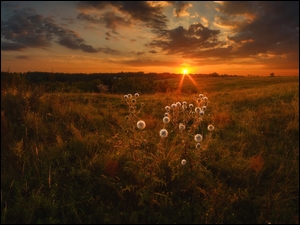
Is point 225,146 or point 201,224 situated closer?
point 201,224

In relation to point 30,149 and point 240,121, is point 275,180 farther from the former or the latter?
point 30,149

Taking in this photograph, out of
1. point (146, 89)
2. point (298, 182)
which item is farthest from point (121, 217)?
point (146, 89)

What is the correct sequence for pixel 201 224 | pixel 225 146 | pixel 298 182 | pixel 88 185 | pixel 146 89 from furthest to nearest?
pixel 146 89 → pixel 225 146 → pixel 298 182 → pixel 88 185 → pixel 201 224

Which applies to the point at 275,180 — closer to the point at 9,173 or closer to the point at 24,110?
the point at 9,173

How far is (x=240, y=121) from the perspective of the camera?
7.27 m

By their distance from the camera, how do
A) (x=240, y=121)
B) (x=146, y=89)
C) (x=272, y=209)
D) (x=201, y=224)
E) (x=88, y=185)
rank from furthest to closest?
(x=146, y=89), (x=240, y=121), (x=88, y=185), (x=272, y=209), (x=201, y=224)

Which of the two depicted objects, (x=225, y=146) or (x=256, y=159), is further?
(x=225, y=146)

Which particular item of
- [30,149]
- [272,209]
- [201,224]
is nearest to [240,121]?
[272,209]

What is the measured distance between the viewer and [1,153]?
166 inches

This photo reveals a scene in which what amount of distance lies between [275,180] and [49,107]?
6.71m

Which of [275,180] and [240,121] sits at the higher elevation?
[240,121]

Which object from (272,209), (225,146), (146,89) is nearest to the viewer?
(272,209)

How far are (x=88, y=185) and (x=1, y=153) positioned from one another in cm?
200

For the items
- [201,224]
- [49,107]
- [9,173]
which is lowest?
[201,224]
